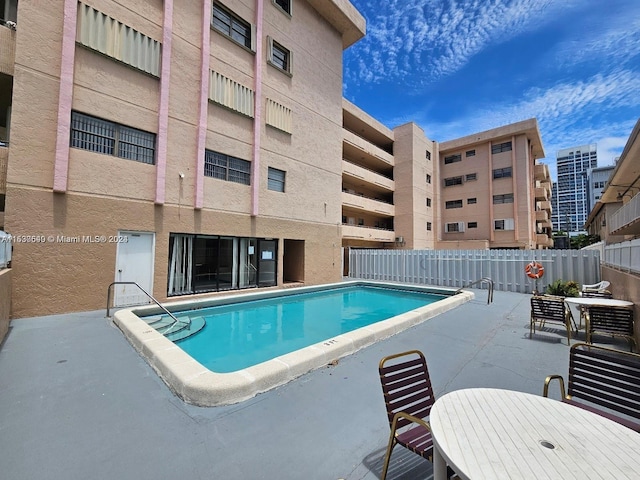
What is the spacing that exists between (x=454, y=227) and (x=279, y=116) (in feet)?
87.2

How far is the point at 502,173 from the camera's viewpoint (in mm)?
31344

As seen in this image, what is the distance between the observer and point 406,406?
9.07 ft

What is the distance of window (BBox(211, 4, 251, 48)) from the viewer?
1293 centimetres

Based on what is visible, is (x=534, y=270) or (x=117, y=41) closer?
(x=117, y=41)

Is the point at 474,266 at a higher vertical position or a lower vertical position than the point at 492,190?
lower

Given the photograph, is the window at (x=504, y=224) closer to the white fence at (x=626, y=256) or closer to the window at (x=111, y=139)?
the white fence at (x=626, y=256)

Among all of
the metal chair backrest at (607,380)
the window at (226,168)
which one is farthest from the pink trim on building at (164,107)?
the metal chair backrest at (607,380)

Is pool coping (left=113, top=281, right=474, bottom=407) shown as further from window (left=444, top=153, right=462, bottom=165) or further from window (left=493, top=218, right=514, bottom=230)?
window (left=444, top=153, right=462, bottom=165)

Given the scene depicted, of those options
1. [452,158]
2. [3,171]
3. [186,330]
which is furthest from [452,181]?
[3,171]

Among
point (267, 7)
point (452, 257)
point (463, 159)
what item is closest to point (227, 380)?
point (452, 257)

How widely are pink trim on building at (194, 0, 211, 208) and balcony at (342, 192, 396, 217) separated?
12.7m

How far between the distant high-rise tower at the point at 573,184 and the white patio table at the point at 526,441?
133 metres

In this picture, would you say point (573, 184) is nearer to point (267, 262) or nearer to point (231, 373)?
point (267, 262)

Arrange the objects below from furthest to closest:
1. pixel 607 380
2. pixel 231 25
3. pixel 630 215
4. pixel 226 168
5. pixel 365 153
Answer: pixel 365 153 → pixel 231 25 → pixel 226 168 → pixel 630 215 → pixel 607 380
